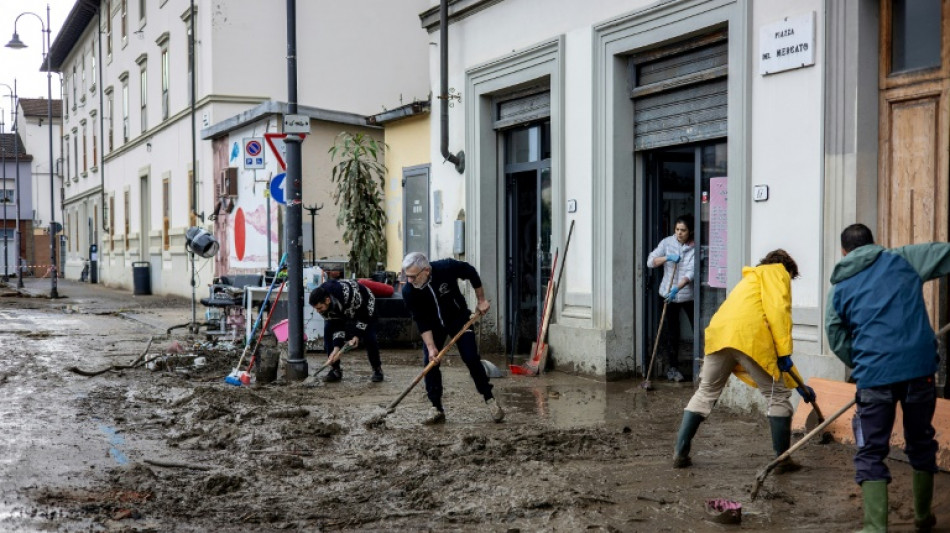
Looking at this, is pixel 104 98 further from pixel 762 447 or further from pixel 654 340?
pixel 762 447

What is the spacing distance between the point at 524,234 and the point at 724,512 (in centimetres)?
859

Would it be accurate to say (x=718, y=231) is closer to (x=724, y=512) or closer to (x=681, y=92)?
(x=681, y=92)

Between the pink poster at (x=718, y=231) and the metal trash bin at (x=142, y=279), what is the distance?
2460 cm

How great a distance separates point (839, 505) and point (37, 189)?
2510 inches

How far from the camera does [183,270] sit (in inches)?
1107

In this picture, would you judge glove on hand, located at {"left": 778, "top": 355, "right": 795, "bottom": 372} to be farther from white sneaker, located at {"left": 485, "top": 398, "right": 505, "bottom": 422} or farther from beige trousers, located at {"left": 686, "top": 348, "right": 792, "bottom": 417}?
white sneaker, located at {"left": 485, "top": 398, "right": 505, "bottom": 422}

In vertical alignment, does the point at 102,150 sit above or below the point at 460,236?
above

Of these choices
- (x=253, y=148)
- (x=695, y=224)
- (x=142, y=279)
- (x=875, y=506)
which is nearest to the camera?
(x=875, y=506)

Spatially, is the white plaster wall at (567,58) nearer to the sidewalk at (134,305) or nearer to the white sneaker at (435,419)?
the white sneaker at (435,419)

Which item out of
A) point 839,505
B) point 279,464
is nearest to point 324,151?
point 279,464

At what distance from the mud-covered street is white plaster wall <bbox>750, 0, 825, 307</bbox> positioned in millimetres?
1461

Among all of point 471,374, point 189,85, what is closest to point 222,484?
point 471,374

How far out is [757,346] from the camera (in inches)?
265

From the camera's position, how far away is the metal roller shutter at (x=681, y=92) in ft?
32.8
